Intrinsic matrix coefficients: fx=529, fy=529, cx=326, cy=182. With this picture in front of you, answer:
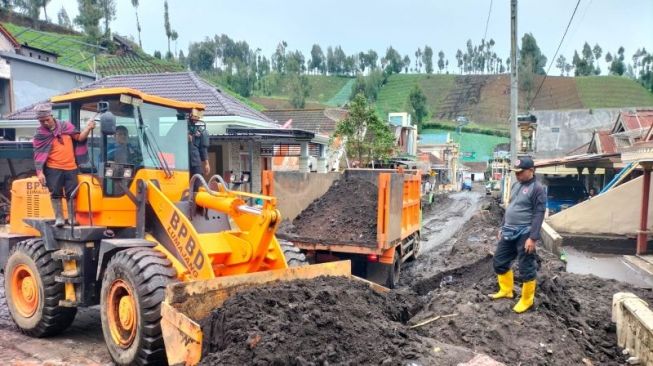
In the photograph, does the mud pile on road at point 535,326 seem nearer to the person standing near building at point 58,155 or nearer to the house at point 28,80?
the person standing near building at point 58,155

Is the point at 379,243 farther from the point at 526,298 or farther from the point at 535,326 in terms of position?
the point at 535,326

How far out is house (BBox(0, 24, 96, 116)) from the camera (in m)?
20.3

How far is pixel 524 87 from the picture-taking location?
9844 cm

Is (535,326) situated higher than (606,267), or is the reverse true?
(535,326)

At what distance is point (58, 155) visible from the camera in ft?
18.3

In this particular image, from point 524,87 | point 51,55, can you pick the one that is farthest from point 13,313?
point 524,87

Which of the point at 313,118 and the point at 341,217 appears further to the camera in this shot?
the point at 313,118

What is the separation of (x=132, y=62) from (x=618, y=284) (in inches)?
1779

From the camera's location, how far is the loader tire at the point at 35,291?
18.4 ft

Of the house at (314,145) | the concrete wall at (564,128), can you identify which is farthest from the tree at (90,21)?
the concrete wall at (564,128)

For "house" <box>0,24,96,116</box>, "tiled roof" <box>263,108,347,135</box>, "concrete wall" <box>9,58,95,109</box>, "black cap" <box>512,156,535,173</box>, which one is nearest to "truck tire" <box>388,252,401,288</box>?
"black cap" <box>512,156,535,173</box>

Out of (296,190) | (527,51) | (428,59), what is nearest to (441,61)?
(428,59)

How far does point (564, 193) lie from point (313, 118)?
1384cm

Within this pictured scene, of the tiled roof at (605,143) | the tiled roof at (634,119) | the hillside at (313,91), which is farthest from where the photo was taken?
the hillside at (313,91)
